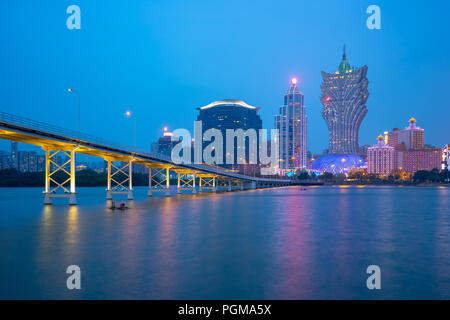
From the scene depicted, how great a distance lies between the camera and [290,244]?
22.6m

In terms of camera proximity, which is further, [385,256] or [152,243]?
[152,243]

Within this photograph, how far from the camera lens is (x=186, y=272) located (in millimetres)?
15328

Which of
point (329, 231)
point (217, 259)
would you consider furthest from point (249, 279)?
point (329, 231)
